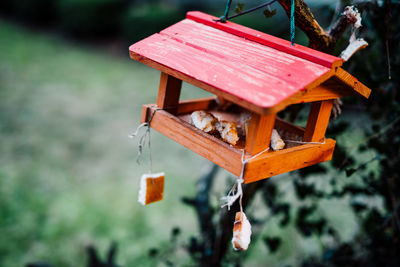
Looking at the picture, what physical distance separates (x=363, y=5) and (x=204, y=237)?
4.57ft

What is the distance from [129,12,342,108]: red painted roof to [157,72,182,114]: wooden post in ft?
0.53

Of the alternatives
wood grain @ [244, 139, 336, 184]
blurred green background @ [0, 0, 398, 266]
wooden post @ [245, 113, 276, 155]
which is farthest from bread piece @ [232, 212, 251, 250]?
blurred green background @ [0, 0, 398, 266]

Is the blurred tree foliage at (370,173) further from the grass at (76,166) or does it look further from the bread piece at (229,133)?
the grass at (76,166)

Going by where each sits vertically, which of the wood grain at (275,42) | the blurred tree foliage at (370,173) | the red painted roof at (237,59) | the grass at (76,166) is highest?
the wood grain at (275,42)

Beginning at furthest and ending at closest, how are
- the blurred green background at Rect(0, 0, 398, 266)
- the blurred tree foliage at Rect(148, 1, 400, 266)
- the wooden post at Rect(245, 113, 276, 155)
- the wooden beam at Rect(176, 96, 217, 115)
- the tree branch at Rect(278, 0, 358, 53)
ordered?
the blurred green background at Rect(0, 0, 398, 266)
the blurred tree foliage at Rect(148, 1, 400, 266)
the wooden beam at Rect(176, 96, 217, 115)
the tree branch at Rect(278, 0, 358, 53)
the wooden post at Rect(245, 113, 276, 155)

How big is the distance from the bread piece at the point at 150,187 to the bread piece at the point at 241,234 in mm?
473

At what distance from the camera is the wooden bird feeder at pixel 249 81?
1.16 m

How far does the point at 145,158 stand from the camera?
4.90 m

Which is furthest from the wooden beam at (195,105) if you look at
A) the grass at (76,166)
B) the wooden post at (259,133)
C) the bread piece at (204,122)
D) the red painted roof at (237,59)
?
the grass at (76,166)

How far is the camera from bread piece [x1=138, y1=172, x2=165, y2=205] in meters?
1.58

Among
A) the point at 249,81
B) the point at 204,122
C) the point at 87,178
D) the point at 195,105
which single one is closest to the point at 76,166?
the point at 87,178

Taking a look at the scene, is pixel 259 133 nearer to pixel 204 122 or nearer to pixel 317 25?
pixel 204 122

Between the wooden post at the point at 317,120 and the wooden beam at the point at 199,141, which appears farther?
the wooden post at the point at 317,120

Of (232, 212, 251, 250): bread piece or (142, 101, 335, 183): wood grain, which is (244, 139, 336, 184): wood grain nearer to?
(142, 101, 335, 183): wood grain
